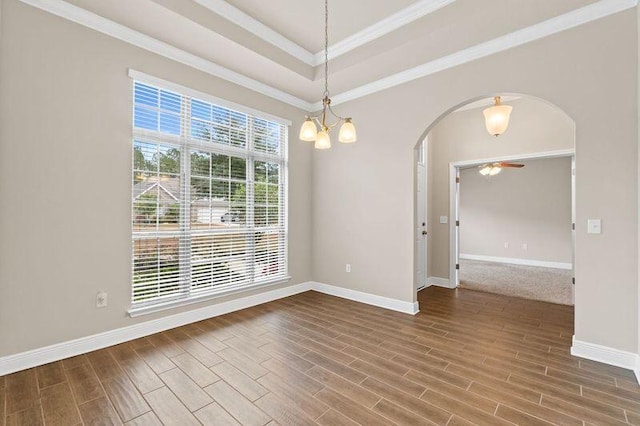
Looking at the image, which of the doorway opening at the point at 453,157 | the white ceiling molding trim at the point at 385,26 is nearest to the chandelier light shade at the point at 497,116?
the doorway opening at the point at 453,157

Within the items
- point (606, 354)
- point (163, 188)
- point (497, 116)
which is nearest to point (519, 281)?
point (606, 354)

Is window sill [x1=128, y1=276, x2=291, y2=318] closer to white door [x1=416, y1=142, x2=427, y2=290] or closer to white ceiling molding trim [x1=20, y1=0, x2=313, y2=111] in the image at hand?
→ white door [x1=416, y1=142, x2=427, y2=290]

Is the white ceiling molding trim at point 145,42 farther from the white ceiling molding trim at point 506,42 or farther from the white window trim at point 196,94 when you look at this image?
the white ceiling molding trim at point 506,42

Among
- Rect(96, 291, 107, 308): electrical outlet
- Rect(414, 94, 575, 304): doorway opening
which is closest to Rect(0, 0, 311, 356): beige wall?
Rect(96, 291, 107, 308): electrical outlet

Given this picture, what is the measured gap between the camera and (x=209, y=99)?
3617 mm

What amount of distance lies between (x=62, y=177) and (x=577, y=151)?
4794mm

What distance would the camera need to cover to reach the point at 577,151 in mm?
2732

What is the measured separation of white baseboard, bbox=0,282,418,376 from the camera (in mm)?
2443

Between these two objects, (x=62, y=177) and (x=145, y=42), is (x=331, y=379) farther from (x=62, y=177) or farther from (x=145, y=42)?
(x=145, y=42)

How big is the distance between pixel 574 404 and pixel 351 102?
412cm

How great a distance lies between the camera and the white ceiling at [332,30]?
267cm

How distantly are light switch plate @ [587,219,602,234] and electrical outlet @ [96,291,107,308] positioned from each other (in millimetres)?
4650

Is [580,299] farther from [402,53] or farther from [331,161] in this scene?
[331,161]

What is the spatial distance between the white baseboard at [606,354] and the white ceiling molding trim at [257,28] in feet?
14.4
